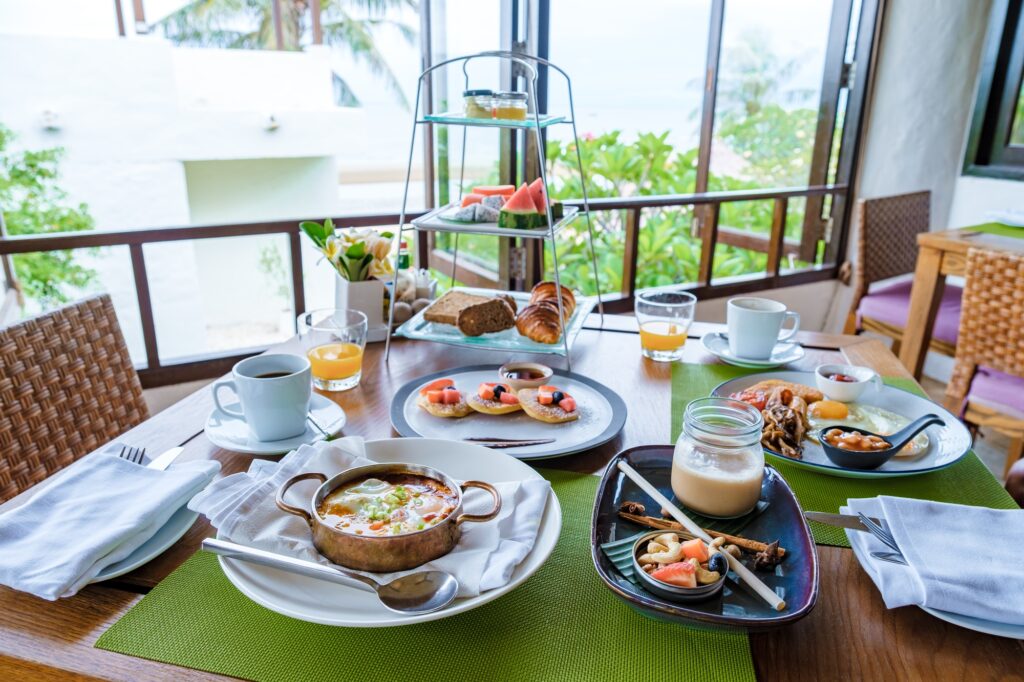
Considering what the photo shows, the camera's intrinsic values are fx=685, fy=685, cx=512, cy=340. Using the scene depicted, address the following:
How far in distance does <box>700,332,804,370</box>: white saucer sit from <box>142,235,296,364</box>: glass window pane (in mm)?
3918

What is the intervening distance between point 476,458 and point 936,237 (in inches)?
93.3

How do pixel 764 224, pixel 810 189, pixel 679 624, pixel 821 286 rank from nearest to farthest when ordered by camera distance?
pixel 679 624 → pixel 810 189 → pixel 821 286 → pixel 764 224

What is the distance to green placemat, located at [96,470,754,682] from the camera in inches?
23.0

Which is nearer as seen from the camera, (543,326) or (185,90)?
(543,326)

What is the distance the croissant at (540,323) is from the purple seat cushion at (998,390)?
5.48 feet

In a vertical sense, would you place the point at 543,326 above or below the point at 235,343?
above

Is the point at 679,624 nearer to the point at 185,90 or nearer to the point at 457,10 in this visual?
the point at 457,10

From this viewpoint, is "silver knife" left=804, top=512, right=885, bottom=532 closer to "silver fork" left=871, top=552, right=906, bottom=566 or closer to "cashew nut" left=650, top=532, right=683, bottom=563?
"silver fork" left=871, top=552, right=906, bottom=566

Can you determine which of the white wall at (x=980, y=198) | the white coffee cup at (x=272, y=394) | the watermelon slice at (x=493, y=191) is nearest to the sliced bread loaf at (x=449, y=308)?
the watermelon slice at (x=493, y=191)

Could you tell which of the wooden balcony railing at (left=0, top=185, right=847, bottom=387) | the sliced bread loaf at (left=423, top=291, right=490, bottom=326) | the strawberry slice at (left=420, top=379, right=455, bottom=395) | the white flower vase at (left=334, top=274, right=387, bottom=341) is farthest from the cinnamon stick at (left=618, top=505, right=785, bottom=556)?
the wooden balcony railing at (left=0, top=185, right=847, bottom=387)

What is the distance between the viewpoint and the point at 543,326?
132 cm

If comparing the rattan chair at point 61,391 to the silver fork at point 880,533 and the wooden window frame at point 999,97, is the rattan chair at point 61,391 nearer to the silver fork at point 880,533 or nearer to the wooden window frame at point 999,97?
the silver fork at point 880,533

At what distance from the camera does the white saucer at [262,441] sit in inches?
37.2

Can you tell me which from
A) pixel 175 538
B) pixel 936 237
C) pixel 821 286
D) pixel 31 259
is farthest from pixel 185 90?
pixel 175 538
